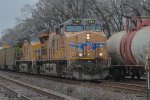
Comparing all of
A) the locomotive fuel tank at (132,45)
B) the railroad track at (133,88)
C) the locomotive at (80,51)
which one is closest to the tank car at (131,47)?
the locomotive fuel tank at (132,45)

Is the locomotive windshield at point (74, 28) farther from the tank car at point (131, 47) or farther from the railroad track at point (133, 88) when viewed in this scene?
the railroad track at point (133, 88)

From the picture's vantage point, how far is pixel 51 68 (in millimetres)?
26969

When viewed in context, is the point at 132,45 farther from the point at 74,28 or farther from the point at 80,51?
the point at 74,28

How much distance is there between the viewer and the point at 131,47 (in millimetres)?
20734

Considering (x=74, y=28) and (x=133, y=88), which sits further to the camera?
(x=74, y=28)

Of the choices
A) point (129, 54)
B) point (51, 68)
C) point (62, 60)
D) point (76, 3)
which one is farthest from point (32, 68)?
point (76, 3)

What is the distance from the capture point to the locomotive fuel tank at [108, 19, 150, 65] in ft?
63.3

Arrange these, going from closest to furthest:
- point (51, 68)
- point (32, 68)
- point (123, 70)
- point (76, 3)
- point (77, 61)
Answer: point (77, 61) → point (123, 70) → point (51, 68) → point (32, 68) → point (76, 3)

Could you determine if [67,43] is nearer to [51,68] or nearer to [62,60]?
[62,60]

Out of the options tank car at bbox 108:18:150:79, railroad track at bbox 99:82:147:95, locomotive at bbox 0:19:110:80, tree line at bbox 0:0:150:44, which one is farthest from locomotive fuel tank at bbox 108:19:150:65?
tree line at bbox 0:0:150:44

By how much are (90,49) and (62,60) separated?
2081 millimetres

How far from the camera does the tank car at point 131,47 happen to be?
19.4 m

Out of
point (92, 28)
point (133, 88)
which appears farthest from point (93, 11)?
point (133, 88)

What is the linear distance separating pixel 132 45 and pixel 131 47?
18 cm
